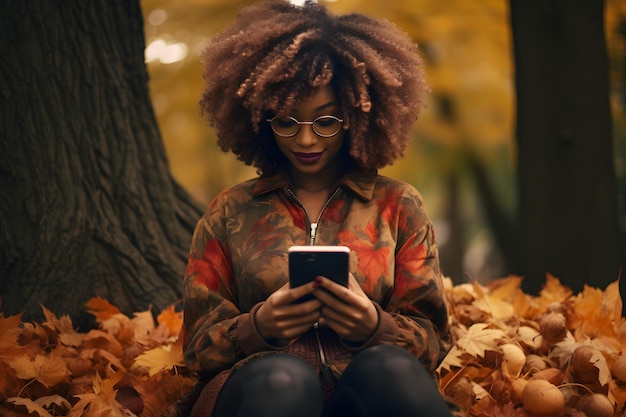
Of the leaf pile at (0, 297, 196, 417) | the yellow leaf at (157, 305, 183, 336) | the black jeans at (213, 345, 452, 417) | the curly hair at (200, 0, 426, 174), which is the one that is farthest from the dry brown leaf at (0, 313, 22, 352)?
the black jeans at (213, 345, 452, 417)

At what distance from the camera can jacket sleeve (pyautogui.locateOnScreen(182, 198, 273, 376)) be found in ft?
8.68

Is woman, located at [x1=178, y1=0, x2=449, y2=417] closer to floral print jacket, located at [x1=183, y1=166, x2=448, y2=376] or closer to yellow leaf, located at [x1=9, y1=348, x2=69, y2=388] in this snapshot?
floral print jacket, located at [x1=183, y1=166, x2=448, y2=376]

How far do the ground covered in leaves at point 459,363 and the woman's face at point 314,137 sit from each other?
881 millimetres

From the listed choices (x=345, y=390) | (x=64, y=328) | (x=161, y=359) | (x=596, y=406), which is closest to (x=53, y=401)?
(x=161, y=359)

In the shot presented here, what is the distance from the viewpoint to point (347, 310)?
8.18 ft

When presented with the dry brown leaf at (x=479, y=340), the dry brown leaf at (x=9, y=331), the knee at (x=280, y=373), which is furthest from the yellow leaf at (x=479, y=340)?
the dry brown leaf at (x=9, y=331)

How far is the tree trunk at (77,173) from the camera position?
155 inches

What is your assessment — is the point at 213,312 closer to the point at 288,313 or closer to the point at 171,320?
the point at 288,313

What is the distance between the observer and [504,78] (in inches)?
390

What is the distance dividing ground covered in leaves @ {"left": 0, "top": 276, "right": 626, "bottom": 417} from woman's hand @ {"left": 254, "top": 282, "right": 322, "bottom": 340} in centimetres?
68

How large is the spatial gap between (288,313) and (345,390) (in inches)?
10.6

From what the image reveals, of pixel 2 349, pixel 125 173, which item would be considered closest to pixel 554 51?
pixel 125 173

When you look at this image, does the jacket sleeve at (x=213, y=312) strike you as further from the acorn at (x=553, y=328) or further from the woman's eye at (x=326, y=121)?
the acorn at (x=553, y=328)

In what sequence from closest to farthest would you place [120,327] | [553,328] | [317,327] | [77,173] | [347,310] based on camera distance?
[347,310] < [317,327] < [553,328] < [120,327] < [77,173]
